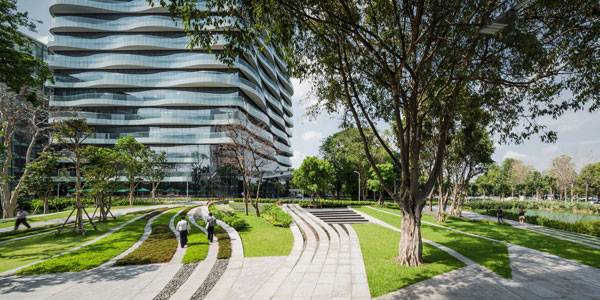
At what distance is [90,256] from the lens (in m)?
11.3

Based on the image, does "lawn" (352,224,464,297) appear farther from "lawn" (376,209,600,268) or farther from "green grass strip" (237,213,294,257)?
"lawn" (376,209,600,268)

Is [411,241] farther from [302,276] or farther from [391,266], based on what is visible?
[302,276]

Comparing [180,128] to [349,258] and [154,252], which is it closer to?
[154,252]

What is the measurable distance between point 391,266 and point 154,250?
383 inches

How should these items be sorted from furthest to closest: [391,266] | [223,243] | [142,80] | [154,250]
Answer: [142,80]
[223,243]
[154,250]
[391,266]

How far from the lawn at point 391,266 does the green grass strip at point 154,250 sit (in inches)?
302

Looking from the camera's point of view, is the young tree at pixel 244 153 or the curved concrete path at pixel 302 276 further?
the young tree at pixel 244 153

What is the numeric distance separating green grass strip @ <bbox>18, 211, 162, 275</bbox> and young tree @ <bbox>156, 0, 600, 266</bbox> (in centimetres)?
908

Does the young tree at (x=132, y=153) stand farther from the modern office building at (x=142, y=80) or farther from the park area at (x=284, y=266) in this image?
the park area at (x=284, y=266)

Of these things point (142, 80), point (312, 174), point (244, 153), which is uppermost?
point (142, 80)

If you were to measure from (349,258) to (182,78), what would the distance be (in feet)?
184

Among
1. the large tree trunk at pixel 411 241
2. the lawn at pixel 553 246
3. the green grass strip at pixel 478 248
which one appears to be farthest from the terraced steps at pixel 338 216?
the large tree trunk at pixel 411 241

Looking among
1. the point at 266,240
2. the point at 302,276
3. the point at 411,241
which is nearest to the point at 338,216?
the point at 266,240

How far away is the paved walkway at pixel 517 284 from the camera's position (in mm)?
7363
